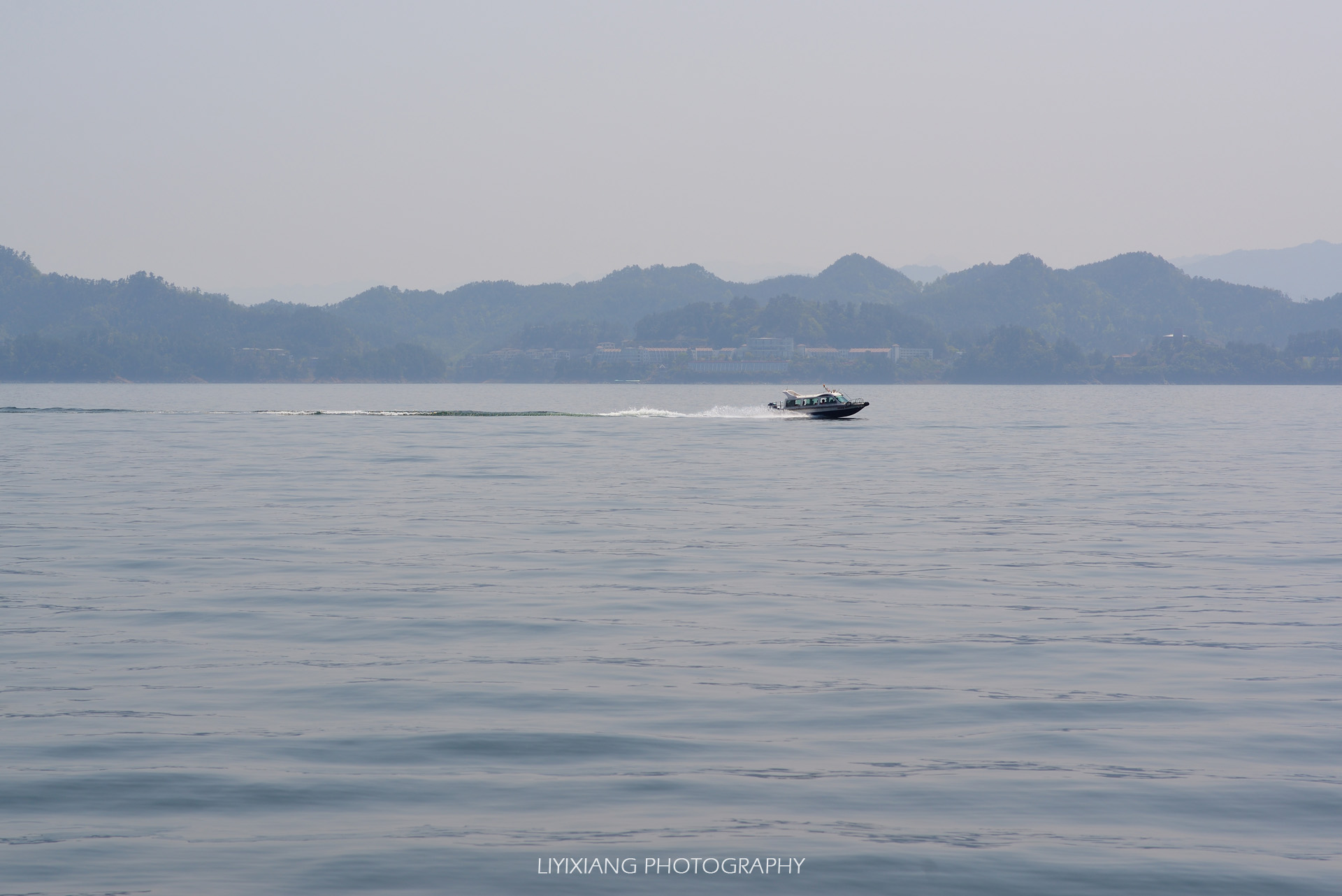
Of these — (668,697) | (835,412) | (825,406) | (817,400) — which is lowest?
(668,697)

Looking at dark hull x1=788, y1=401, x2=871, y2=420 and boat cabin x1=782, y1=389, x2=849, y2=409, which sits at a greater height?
boat cabin x1=782, y1=389, x2=849, y2=409

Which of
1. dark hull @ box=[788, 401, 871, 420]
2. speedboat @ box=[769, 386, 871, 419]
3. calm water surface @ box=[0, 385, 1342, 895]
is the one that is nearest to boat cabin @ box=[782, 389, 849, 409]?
speedboat @ box=[769, 386, 871, 419]

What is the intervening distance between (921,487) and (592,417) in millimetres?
67769

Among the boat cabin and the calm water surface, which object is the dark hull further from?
the calm water surface

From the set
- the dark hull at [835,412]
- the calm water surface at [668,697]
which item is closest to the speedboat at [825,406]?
the dark hull at [835,412]

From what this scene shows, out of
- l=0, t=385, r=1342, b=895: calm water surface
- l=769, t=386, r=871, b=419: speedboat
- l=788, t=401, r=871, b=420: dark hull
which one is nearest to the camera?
l=0, t=385, r=1342, b=895: calm water surface

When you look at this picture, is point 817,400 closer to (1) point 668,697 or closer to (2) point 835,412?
(2) point 835,412

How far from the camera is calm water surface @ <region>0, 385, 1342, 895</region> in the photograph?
428 inches

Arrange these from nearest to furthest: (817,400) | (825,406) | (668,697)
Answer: (668,697) → (825,406) → (817,400)

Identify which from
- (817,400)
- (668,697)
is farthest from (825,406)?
(668,697)

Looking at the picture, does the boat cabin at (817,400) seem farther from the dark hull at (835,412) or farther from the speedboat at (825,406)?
the dark hull at (835,412)

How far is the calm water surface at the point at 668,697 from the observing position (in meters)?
10.9

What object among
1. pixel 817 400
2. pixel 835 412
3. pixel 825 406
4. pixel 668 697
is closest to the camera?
pixel 668 697

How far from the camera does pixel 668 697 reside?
16.1 metres
